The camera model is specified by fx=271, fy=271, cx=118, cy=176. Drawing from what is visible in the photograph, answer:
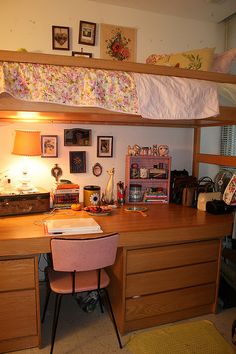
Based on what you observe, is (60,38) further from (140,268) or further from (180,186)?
(140,268)

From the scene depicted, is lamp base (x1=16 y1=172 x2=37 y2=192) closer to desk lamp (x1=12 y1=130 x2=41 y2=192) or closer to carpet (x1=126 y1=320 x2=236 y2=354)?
desk lamp (x1=12 y1=130 x2=41 y2=192)

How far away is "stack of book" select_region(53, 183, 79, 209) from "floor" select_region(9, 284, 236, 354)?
83cm

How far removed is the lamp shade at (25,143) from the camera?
2.11 metres

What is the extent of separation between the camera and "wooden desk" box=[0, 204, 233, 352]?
5.34ft

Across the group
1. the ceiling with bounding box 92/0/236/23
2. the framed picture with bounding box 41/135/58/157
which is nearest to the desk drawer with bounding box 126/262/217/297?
the framed picture with bounding box 41/135/58/157

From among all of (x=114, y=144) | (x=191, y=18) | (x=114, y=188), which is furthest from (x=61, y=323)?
(x=191, y=18)

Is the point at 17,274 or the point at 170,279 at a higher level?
the point at 17,274

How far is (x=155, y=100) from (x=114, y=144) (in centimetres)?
92

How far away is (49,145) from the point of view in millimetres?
2383

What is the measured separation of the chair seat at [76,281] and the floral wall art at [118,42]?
1895 millimetres

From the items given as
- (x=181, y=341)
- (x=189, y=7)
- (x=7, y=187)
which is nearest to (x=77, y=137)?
(x=7, y=187)

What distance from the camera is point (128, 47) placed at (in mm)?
2549

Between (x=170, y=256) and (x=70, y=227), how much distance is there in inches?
29.4

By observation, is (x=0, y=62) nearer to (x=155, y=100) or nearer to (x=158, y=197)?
(x=155, y=100)
